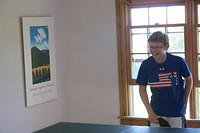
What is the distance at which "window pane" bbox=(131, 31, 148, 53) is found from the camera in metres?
4.52

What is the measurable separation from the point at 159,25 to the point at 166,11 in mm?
180

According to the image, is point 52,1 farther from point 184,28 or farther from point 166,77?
point 166,77

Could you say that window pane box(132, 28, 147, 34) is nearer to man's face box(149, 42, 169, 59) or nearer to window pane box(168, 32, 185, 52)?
window pane box(168, 32, 185, 52)

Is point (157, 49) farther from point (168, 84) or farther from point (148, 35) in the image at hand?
point (148, 35)

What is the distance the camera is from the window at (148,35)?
13.9ft

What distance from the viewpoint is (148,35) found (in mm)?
4496

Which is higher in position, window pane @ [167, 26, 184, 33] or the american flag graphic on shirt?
window pane @ [167, 26, 184, 33]

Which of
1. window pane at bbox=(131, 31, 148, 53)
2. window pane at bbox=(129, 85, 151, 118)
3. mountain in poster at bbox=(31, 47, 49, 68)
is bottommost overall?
window pane at bbox=(129, 85, 151, 118)

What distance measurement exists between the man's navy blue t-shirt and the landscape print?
1.53 m

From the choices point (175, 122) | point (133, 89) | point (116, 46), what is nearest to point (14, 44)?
point (116, 46)

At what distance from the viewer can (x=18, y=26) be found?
4105 millimetres

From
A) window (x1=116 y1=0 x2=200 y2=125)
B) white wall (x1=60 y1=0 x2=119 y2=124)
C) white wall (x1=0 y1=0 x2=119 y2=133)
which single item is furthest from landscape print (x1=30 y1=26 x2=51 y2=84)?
window (x1=116 y1=0 x2=200 y2=125)

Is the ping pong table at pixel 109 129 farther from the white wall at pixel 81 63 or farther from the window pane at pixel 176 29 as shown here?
the window pane at pixel 176 29

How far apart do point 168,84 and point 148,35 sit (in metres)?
1.38
